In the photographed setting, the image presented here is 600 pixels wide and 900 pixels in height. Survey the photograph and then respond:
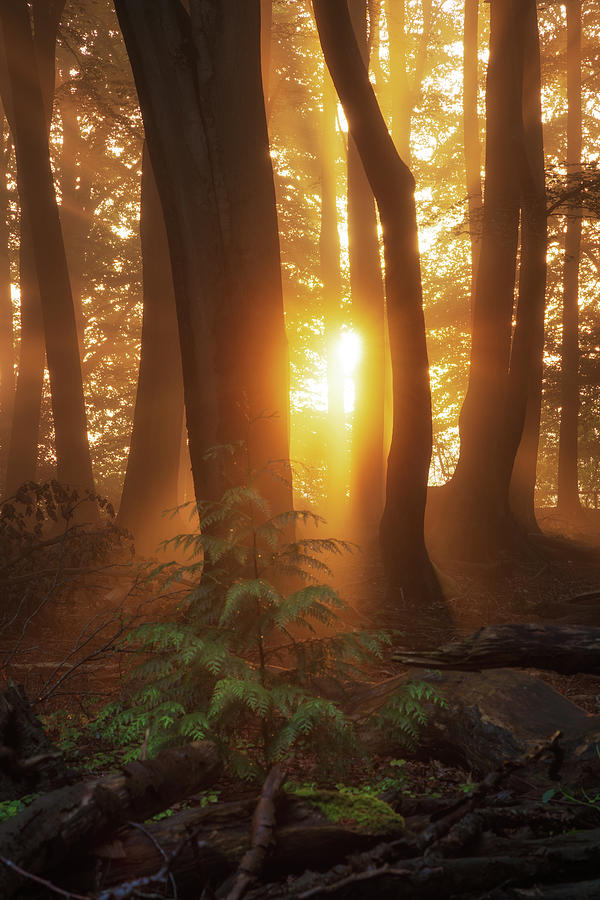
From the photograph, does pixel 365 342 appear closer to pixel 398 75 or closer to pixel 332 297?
pixel 332 297

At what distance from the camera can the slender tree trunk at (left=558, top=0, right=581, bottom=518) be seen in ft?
60.8

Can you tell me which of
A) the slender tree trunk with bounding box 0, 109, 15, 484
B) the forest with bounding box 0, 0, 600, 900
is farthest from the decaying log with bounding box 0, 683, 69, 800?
the slender tree trunk with bounding box 0, 109, 15, 484

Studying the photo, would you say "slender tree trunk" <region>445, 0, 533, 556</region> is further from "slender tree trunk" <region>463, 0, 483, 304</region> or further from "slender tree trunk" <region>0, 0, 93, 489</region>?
"slender tree trunk" <region>463, 0, 483, 304</region>

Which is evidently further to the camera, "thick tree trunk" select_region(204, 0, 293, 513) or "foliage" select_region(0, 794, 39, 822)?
"thick tree trunk" select_region(204, 0, 293, 513)

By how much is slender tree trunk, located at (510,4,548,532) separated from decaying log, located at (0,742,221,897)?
10.4m

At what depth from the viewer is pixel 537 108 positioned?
1331 cm

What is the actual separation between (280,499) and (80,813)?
167 inches

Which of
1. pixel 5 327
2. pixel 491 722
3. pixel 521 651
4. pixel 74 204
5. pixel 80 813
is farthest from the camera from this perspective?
pixel 74 204

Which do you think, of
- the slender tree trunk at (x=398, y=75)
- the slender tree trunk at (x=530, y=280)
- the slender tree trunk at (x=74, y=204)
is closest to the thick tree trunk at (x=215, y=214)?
the slender tree trunk at (x=530, y=280)

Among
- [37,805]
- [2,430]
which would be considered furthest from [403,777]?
[2,430]

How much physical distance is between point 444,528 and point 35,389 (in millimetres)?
9804

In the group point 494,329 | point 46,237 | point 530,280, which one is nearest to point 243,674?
point 494,329

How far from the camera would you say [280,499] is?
6.44 m

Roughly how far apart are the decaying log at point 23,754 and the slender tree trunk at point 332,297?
606 inches
